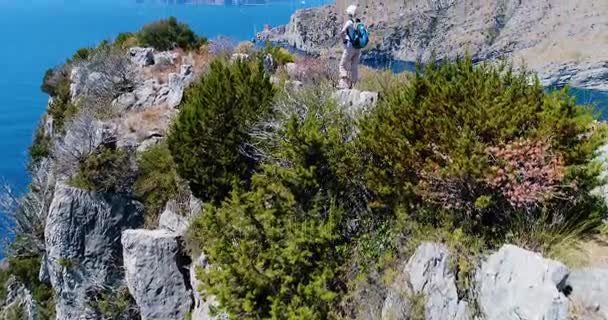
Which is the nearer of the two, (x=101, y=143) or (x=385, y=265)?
(x=385, y=265)

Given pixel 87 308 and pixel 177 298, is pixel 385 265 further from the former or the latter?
pixel 87 308

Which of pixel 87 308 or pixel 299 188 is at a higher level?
pixel 299 188

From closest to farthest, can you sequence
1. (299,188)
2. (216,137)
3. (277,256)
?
(277,256)
(299,188)
(216,137)

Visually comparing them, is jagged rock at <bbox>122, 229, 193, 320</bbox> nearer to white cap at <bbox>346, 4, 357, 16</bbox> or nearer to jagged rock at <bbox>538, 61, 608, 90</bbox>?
white cap at <bbox>346, 4, 357, 16</bbox>

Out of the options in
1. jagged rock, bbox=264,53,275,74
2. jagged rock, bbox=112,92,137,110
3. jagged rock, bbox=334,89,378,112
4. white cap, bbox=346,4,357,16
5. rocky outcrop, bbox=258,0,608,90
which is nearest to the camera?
jagged rock, bbox=334,89,378,112

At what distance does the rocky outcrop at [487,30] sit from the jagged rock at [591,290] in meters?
110

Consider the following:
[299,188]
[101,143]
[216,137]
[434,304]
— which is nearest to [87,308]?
[101,143]

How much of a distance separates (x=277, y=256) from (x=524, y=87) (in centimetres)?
380

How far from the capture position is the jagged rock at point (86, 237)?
39.6ft

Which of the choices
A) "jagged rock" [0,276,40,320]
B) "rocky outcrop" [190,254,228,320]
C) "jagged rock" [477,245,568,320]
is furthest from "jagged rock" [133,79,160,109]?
"jagged rock" [477,245,568,320]

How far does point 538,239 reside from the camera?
6215 mm

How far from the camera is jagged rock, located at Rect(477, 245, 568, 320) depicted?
17.1ft

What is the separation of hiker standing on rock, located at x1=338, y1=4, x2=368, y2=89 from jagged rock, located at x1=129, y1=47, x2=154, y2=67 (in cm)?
1008

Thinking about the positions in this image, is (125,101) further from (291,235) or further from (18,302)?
(291,235)
